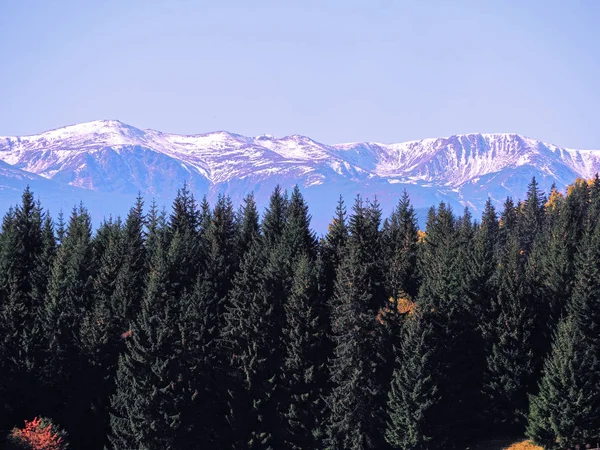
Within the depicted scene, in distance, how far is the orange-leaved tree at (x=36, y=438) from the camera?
53.1m

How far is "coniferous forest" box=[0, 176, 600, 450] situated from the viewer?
58.3 metres

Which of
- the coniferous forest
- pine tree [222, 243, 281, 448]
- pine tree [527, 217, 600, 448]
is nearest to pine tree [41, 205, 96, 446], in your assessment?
the coniferous forest

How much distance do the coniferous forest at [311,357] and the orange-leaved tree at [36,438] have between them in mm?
1557

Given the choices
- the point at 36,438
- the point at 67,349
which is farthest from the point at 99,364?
the point at 36,438

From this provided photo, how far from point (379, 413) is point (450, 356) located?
7.80 m

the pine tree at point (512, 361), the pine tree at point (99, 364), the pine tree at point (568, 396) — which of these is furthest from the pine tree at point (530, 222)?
the pine tree at point (99, 364)

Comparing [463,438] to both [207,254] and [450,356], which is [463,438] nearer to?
[450,356]

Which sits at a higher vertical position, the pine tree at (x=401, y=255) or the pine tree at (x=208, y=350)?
the pine tree at (x=401, y=255)

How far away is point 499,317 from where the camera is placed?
6481 cm

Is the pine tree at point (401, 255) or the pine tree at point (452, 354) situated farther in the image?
the pine tree at point (401, 255)

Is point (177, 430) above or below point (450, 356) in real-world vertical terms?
below

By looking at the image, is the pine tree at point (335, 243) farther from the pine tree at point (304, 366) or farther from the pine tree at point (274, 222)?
the pine tree at point (274, 222)

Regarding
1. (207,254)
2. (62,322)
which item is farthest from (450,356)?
(62,322)

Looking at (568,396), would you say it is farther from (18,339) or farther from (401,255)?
(18,339)
